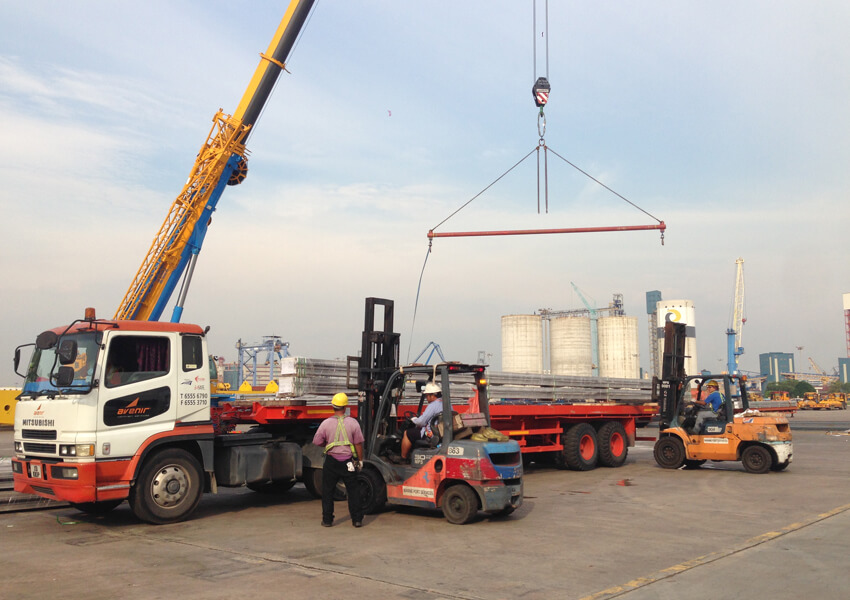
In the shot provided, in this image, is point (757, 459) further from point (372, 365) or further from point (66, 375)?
point (66, 375)

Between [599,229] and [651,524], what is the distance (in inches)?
471

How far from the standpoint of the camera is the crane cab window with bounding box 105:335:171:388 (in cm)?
917

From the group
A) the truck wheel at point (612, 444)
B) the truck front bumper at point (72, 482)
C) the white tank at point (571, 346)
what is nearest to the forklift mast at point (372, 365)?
the truck front bumper at point (72, 482)

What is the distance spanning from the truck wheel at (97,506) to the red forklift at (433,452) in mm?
3512

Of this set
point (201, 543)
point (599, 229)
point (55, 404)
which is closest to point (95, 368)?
point (55, 404)

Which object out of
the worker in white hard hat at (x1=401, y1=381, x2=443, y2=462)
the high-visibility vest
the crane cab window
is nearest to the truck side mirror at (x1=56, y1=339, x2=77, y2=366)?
the crane cab window

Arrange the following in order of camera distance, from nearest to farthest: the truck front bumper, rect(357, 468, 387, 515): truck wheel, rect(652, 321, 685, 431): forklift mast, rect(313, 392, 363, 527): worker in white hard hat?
1. the truck front bumper
2. rect(313, 392, 363, 527): worker in white hard hat
3. rect(357, 468, 387, 515): truck wheel
4. rect(652, 321, 685, 431): forklift mast

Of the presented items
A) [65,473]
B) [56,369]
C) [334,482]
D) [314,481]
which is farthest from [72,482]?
[314,481]

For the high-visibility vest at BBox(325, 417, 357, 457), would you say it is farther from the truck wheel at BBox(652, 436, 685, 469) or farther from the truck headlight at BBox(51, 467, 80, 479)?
the truck wheel at BBox(652, 436, 685, 469)

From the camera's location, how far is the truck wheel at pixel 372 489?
1014 centimetres

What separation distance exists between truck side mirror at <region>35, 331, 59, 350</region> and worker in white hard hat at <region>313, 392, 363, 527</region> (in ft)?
11.2

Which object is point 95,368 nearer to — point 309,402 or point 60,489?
point 60,489

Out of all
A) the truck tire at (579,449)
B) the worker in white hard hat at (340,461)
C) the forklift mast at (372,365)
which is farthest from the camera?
the truck tire at (579,449)

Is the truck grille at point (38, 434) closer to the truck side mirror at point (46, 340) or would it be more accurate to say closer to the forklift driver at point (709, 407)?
the truck side mirror at point (46, 340)
